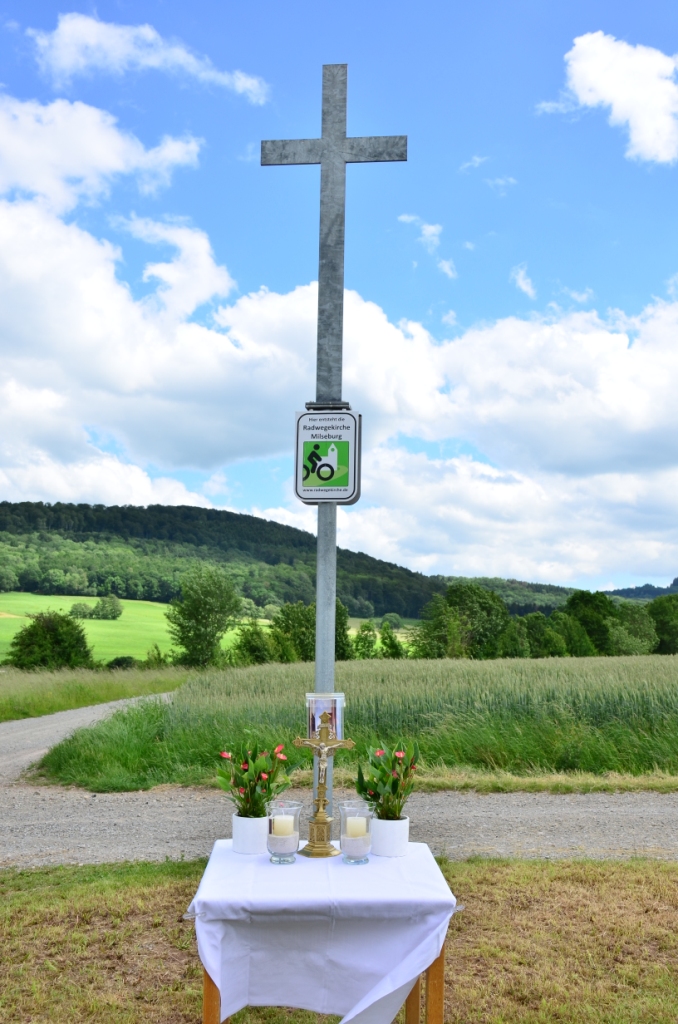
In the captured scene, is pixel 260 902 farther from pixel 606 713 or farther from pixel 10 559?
pixel 10 559

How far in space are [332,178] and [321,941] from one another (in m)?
4.22

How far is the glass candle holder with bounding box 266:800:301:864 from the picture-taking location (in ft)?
11.8

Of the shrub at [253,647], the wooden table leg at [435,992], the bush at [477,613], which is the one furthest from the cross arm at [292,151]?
the bush at [477,613]

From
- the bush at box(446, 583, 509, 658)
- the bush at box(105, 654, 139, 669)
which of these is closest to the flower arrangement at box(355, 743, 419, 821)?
the bush at box(105, 654, 139, 669)

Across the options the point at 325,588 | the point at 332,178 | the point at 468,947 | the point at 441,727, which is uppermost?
the point at 332,178

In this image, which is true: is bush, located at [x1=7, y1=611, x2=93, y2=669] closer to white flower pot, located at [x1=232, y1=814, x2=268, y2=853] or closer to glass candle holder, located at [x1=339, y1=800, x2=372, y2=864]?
white flower pot, located at [x1=232, y1=814, x2=268, y2=853]

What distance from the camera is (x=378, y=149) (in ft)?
17.3

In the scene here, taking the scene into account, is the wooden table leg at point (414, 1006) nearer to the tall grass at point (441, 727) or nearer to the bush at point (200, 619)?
the tall grass at point (441, 727)

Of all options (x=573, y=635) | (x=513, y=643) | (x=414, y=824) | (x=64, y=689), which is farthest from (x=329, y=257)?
(x=573, y=635)

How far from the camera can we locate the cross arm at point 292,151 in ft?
17.4

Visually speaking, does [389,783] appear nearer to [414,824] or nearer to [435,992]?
[435,992]

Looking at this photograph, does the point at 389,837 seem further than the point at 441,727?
No

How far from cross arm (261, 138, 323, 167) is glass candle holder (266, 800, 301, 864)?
152 inches

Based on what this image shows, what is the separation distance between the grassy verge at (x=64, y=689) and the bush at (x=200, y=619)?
13.3 meters
